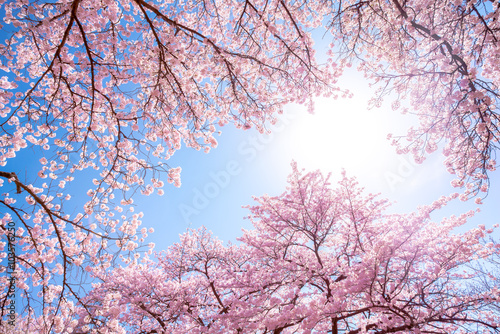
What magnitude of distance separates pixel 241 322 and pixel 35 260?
14.5ft

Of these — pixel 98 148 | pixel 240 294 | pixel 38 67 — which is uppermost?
pixel 38 67

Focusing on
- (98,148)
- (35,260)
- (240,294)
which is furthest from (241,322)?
(98,148)

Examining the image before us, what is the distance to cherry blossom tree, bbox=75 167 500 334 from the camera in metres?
4.64

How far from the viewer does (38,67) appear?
4797 millimetres

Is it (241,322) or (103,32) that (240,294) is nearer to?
(241,322)

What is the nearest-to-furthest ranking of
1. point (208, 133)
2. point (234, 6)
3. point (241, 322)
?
point (208, 133), point (234, 6), point (241, 322)

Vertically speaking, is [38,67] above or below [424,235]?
above

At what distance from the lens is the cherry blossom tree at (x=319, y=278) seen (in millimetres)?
4637

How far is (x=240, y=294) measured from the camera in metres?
7.19

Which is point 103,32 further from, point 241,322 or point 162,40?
point 241,322

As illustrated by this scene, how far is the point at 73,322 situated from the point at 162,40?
16.2 feet

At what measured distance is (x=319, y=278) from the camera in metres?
6.43

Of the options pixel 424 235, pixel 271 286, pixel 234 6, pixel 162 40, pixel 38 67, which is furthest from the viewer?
pixel 271 286

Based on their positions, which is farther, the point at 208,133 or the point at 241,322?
the point at 241,322
